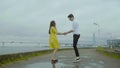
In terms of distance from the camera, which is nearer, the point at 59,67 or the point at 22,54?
the point at 59,67

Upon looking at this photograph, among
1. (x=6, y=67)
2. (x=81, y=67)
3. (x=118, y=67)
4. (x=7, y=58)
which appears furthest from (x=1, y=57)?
(x=118, y=67)

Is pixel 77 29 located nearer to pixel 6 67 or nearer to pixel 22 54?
pixel 6 67

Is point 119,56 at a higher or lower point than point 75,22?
lower

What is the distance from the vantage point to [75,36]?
40.4ft

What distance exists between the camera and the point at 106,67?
426 inches

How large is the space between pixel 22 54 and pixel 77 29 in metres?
6.38

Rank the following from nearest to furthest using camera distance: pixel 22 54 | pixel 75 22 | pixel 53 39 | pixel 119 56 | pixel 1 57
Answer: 1. pixel 53 39
2. pixel 75 22
3. pixel 1 57
4. pixel 119 56
5. pixel 22 54

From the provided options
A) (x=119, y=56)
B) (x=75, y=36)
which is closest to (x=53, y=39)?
(x=75, y=36)

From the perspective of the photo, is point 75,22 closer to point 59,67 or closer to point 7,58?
point 59,67

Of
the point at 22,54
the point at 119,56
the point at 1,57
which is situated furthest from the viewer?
the point at 22,54

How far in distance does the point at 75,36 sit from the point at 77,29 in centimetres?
30

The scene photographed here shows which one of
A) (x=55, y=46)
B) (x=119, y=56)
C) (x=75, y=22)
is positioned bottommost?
(x=119, y=56)

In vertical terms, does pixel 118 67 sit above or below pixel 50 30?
below

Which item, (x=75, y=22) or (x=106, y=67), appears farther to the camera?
(x=75, y=22)
